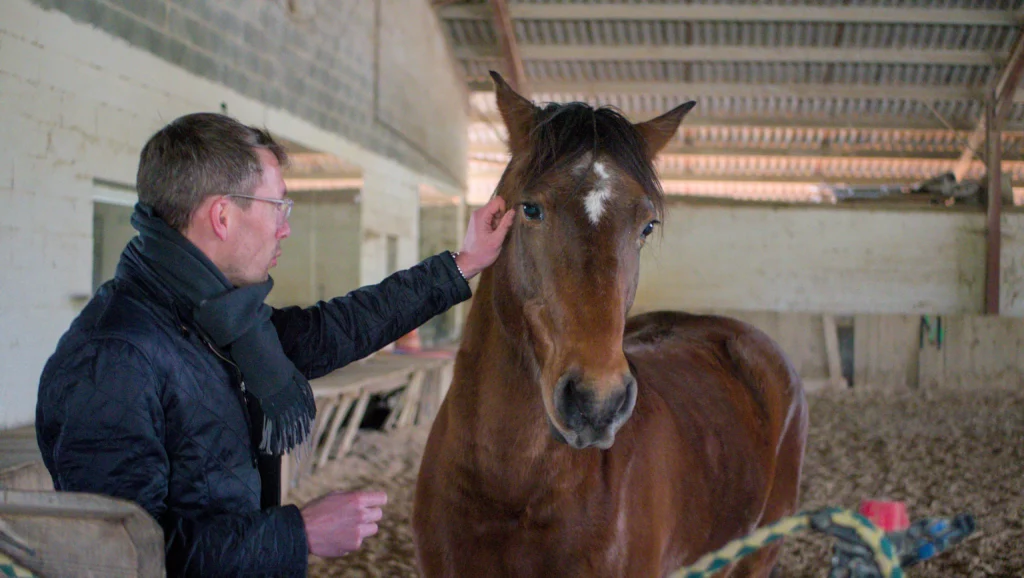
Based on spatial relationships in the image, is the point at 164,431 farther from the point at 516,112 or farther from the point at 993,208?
the point at 993,208

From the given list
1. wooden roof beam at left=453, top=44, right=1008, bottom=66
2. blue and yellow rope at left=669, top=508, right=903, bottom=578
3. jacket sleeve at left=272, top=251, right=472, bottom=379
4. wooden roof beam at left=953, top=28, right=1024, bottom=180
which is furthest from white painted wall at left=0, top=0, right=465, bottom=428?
wooden roof beam at left=953, top=28, right=1024, bottom=180

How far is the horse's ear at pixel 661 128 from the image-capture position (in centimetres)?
205

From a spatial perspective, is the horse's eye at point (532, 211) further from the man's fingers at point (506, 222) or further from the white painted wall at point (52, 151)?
the white painted wall at point (52, 151)

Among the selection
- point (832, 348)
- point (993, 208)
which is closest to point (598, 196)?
point (832, 348)

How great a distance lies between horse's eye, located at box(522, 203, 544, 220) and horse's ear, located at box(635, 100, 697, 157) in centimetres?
45

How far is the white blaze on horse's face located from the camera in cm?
167

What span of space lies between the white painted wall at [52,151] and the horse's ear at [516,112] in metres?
2.48

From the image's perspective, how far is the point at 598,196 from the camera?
1.69 metres

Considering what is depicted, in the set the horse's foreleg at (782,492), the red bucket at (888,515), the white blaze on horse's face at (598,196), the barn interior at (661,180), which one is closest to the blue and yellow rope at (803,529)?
the red bucket at (888,515)

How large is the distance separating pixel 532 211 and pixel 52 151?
2919mm

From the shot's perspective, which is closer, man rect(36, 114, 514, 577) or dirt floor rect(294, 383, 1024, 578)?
man rect(36, 114, 514, 577)

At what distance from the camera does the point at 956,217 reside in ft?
34.9

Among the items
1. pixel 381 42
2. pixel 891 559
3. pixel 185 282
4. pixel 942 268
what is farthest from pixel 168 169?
pixel 942 268

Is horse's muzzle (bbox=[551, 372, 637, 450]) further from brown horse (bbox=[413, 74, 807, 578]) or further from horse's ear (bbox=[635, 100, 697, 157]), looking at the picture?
horse's ear (bbox=[635, 100, 697, 157])
